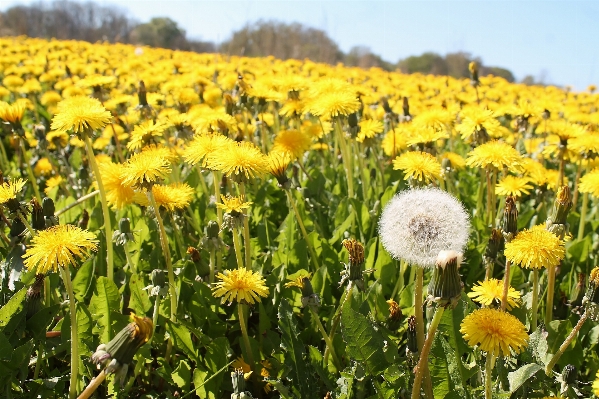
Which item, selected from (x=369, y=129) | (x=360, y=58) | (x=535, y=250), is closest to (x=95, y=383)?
(x=535, y=250)

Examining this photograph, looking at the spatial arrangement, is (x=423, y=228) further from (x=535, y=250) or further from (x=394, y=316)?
(x=394, y=316)

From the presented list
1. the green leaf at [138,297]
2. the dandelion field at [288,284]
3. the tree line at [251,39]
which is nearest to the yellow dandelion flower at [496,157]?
the dandelion field at [288,284]

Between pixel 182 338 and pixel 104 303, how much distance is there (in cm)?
35

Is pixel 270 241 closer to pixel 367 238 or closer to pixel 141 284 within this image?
pixel 367 238

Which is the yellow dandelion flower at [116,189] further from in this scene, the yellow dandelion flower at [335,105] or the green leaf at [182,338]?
the yellow dandelion flower at [335,105]

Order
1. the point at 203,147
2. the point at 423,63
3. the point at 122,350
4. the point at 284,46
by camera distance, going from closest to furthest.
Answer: the point at 122,350
the point at 203,147
the point at 284,46
the point at 423,63

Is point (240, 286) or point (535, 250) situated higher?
point (535, 250)

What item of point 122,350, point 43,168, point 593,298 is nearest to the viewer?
point 122,350

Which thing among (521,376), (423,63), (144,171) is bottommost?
(521,376)

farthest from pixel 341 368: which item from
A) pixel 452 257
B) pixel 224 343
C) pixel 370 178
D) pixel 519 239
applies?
pixel 370 178

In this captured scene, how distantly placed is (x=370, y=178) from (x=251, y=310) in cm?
183

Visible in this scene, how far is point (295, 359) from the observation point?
1.92 m

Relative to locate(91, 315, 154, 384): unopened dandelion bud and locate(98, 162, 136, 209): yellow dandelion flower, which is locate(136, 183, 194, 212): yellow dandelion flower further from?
locate(91, 315, 154, 384): unopened dandelion bud

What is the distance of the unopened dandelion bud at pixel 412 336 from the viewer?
5.61 ft
